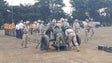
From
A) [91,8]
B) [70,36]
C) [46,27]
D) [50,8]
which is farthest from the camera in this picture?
[91,8]

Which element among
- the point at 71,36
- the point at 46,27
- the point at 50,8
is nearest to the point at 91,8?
the point at 50,8

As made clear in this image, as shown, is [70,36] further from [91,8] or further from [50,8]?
[91,8]

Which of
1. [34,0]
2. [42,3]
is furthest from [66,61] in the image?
[34,0]

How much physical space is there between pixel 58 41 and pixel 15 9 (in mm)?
50576

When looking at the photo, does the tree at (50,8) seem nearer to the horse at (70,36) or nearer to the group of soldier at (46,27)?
the group of soldier at (46,27)

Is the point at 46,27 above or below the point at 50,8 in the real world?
below

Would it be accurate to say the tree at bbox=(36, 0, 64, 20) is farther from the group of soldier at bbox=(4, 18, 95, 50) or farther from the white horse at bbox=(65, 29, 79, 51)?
the white horse at bbox=(65, 29, 79, 51)

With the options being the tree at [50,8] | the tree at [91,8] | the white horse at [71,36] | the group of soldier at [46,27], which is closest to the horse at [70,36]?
the white horse at [71,36]

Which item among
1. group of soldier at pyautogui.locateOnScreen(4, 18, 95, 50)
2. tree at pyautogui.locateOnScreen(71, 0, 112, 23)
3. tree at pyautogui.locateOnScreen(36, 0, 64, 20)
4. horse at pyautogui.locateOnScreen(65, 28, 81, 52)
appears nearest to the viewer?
horse at pyautogui.locateOnScreen(65, 28, 81, 52)

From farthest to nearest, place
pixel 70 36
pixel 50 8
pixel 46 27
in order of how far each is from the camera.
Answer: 1. pixel 50 8
2. pixel 46 27
3. pixel 70 36

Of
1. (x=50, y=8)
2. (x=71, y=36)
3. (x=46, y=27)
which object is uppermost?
(x=50, y=8)

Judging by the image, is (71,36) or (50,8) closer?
(71,36)

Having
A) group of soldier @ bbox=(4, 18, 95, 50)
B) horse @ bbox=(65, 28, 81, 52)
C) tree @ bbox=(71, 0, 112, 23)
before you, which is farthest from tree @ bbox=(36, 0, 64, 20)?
horse @ bbox=(65, 28, 81, 52)

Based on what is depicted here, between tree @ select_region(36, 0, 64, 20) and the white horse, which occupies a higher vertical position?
tree @ select_region(36, 0, 64, 20)
